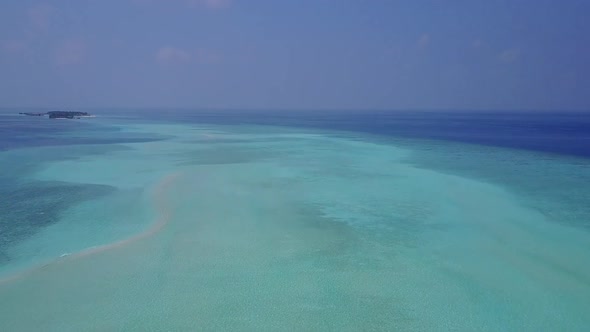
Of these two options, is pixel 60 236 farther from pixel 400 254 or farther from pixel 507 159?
Answer: pixel 507 159

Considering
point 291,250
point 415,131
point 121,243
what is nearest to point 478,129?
point 415,131

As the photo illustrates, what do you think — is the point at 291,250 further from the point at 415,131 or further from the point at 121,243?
the point at 415,131

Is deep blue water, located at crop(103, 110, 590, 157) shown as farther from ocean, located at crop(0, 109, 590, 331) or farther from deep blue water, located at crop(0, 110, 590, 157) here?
ocean, located at crop(0, 109, 590, 331)

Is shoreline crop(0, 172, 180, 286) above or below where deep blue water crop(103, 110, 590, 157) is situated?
below

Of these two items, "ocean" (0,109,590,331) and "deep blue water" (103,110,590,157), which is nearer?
"ocean" (0,109,590,331)

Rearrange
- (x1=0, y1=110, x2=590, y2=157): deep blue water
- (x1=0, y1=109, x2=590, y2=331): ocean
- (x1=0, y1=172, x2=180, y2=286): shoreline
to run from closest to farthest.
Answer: (x1=0, y1=109, x2=590, y2=331): ocean, (x1=0, y1=172, x2=180, y2=286): shoreline, (x1=0, y1=110, x2=590, y2=157): deep blue water

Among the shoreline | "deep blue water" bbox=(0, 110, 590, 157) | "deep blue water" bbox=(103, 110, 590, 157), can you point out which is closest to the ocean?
the shoreline

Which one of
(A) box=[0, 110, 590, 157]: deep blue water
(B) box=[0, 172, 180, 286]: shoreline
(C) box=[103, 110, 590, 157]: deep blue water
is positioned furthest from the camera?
(C) box=[103, 110, 590, 157]: deep blue water

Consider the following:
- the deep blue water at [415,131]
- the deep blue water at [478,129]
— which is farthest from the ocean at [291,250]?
the deep blue water at [478,129]

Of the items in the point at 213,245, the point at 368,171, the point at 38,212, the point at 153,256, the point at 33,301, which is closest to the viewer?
the point at 33,301

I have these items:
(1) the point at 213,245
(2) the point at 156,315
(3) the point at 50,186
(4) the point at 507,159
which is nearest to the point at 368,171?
(4) the point at 507,159
